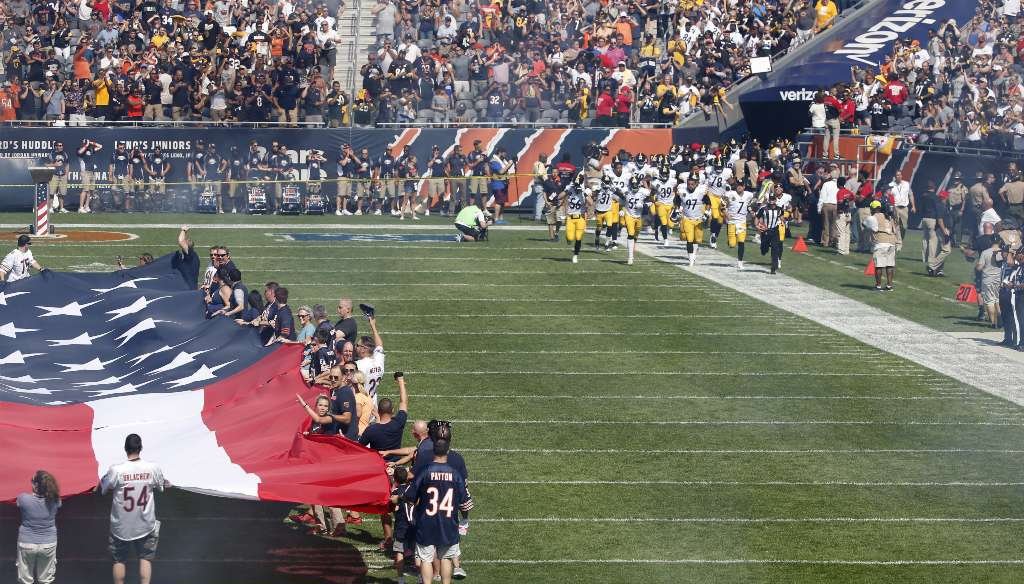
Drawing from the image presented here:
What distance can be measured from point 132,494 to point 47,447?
5.52 ft

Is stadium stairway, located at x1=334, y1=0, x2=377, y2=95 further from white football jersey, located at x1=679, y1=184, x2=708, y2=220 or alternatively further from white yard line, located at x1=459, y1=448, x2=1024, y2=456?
white yard line, located at x1=459, y1=448, x2=1024, y2=456

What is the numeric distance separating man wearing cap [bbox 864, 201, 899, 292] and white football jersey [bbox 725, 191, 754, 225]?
2.45m

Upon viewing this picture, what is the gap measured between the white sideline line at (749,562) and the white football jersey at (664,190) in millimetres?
18034

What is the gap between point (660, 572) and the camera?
45.2 ft

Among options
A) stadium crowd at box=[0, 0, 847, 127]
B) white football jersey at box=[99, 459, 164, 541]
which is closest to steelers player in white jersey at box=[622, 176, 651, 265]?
stadium crowd at box=[0, 0, 847, 127]

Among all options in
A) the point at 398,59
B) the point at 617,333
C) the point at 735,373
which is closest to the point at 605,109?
the point at 398,59

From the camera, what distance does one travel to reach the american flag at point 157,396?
493 inches

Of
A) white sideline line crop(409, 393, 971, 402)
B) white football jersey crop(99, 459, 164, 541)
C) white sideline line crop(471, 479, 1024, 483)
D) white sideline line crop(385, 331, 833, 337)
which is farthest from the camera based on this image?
white sideline line crop(385, 331, 833, 337)

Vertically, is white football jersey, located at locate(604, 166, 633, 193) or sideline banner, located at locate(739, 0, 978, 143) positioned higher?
sideline banner, located at locate(739, 0, 978, 143)

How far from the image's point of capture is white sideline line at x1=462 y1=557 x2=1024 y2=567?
1393 cm

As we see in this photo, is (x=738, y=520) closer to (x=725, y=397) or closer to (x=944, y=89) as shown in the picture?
(x=725, y=397)

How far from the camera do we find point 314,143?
37.4 metres

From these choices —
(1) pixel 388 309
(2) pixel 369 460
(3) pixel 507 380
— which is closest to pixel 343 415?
(2) pixel 369 460

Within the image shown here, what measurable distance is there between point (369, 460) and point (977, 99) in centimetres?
2469
